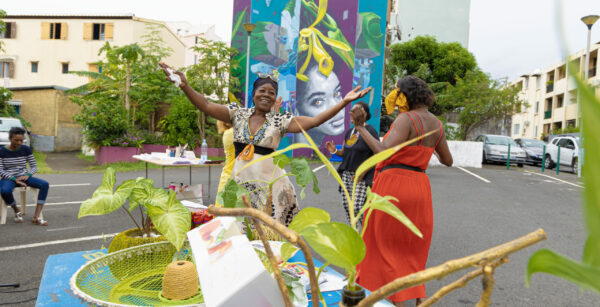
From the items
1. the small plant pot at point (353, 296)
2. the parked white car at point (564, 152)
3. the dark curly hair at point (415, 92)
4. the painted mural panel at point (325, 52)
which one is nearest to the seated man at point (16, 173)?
the dark curly hair at point (415, 92)

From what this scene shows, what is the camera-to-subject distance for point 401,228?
92.5 inches

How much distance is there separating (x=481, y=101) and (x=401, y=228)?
70.4 feet

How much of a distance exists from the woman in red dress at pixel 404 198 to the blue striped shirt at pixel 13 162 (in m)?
5.48

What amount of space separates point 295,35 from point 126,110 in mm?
7795

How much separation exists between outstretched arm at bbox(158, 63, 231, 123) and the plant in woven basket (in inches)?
43.4

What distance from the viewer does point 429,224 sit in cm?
254

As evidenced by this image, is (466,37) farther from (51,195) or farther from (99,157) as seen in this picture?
(51,195)

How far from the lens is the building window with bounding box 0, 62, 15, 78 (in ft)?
83.1

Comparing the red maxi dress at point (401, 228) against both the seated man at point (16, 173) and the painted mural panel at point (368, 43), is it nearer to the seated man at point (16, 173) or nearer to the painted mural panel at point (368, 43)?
the seated man at point (16, 173)

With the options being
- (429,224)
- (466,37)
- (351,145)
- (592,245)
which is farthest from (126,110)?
(466,37)

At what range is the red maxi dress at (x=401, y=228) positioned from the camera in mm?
2367

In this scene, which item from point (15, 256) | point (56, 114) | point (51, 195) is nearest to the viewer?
point (15, 256)

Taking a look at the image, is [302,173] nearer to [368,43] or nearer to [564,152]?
[368,43]

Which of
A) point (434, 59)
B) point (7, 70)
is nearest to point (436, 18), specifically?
point (434, 59)
